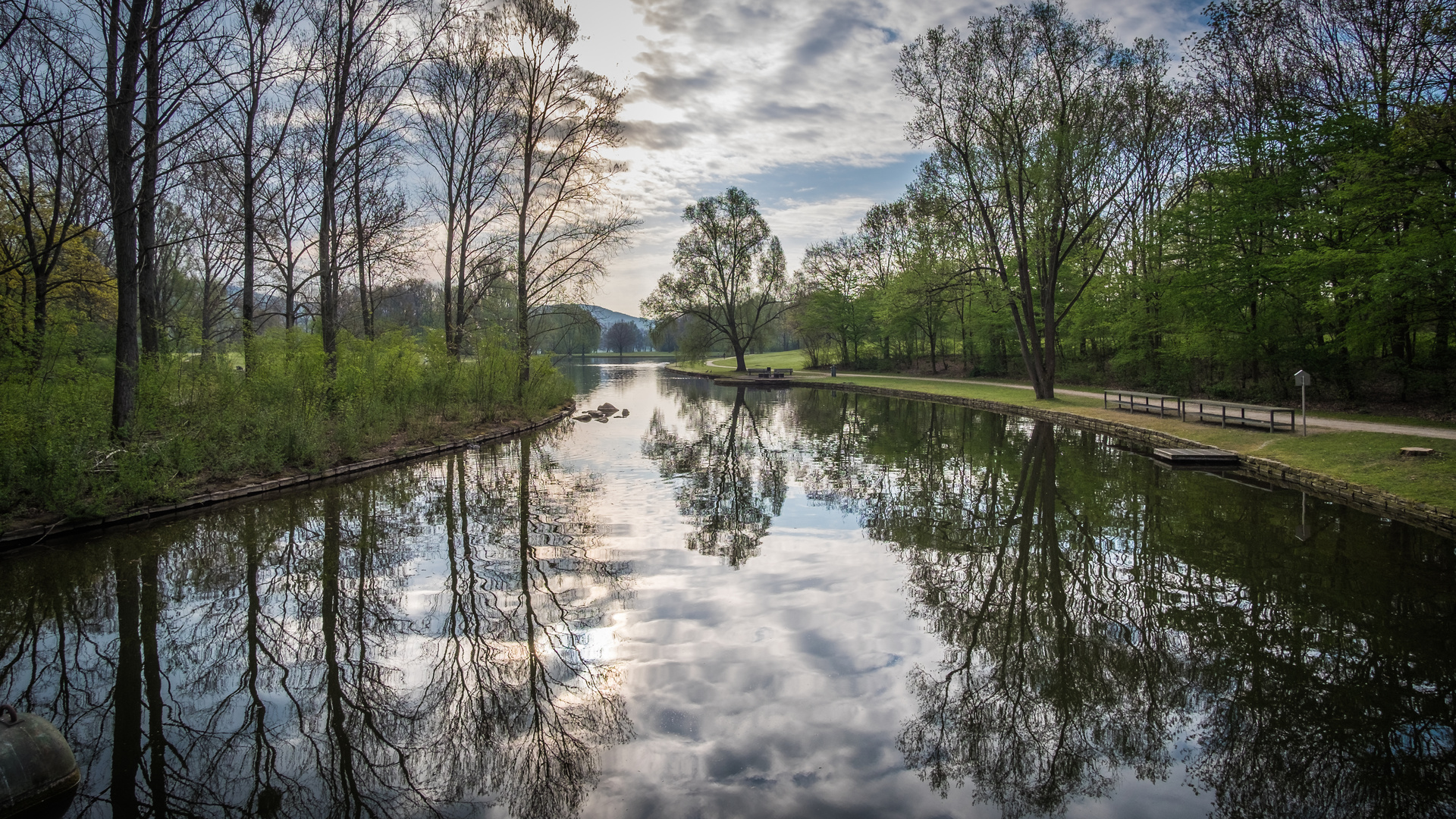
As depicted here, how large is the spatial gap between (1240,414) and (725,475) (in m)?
13.9

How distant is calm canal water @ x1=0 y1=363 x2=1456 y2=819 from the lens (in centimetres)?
389

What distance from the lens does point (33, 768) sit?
11.4ft

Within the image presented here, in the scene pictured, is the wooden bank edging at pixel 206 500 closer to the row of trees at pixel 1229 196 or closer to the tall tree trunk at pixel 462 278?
the tall tree trunk at pixel 462 278

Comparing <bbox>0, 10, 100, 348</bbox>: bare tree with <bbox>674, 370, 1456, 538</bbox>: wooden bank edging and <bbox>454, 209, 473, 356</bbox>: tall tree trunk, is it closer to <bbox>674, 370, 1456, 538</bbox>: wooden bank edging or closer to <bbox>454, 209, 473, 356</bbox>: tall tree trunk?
<bbox>454, 209, 473, 356</bbox>: tall tree trunk

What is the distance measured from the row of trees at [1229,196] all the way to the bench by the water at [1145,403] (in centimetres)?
233

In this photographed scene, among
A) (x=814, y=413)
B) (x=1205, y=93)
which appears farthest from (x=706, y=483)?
(x=1205, y=93)

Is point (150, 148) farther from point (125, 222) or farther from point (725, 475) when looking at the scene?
point (725, 475)

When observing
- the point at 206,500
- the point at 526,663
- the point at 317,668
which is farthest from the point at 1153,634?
the point at 206,500

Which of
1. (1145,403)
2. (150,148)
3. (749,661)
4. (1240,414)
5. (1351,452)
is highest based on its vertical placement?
(150,148)

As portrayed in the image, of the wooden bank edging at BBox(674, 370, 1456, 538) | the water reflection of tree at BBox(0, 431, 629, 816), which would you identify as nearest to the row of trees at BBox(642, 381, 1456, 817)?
the wooden bank edging at BBox(674, 370, 1456, 538)

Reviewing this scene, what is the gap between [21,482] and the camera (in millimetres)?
8305

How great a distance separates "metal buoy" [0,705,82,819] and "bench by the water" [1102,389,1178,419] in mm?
21954

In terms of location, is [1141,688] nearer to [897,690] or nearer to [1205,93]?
[897,690]

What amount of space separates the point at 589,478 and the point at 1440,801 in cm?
1134
